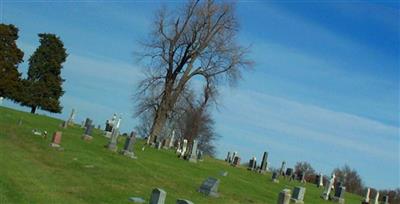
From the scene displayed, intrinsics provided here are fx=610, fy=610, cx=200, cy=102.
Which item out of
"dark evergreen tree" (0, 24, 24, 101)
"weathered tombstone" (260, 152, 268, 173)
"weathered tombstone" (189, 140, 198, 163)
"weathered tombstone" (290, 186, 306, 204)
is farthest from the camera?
"dark evergreen tree" (0, 24, 24, 101)

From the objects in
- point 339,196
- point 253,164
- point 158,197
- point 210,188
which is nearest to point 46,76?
point 253,164

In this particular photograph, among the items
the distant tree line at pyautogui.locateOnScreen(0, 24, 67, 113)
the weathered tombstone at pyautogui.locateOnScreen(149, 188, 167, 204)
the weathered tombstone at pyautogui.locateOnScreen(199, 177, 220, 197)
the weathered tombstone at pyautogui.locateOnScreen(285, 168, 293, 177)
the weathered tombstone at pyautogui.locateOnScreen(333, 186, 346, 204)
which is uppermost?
the distant tree line at pyautogui.locateOnScreen(0, 24, 67, 113)

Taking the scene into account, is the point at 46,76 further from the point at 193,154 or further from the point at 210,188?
the point at 210,188

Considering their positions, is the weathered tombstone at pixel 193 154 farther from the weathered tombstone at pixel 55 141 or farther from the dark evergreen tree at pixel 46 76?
the dark evergreen tree at pixel 46 76

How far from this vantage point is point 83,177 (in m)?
17.2

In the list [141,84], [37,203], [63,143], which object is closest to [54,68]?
[141,84]

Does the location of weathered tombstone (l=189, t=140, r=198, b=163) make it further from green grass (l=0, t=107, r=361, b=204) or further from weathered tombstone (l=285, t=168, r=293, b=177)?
weathered tombstone (l=285, t=168, r=293, b=177)

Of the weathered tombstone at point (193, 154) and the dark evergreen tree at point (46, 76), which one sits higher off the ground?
the dark evergreen tree at point (46, 76)

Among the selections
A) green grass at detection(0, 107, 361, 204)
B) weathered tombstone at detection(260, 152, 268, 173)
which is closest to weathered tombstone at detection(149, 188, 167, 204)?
green grass at detection(0, 107, 361, 204)

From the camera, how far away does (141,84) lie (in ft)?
145

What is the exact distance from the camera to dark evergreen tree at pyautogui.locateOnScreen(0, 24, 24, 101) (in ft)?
172

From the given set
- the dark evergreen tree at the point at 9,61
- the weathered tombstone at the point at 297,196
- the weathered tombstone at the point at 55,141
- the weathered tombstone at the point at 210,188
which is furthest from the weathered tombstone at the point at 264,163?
the dark evergreen tree at the point at 9,61

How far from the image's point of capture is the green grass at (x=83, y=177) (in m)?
14.1

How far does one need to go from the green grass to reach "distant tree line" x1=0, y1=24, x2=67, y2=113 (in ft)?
89.3
